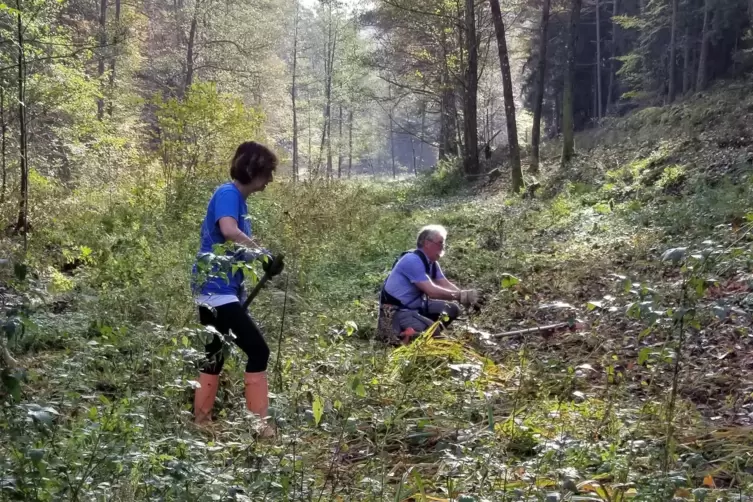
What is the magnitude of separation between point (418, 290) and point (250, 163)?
2369mm

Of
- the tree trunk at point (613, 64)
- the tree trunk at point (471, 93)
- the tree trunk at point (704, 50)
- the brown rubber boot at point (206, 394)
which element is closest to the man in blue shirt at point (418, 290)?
the brown rubber boot at point (206, 394)

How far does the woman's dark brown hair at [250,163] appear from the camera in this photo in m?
3.75

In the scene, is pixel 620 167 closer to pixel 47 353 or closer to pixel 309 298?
pixel 309 298

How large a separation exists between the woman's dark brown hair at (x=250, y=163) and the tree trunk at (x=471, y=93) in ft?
50.7

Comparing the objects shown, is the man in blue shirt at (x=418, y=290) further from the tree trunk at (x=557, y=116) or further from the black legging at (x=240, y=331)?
the tree trunk at (x=557, y=116)

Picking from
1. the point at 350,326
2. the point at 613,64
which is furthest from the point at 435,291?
the point at 613,64

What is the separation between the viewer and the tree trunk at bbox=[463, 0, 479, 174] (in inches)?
706

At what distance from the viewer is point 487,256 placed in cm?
850

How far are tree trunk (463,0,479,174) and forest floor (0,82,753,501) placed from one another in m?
7.44

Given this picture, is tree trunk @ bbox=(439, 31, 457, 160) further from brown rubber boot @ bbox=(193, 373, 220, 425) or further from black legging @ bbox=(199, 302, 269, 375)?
brown rubber boot @ bbox=(193, 373, 220, 425)

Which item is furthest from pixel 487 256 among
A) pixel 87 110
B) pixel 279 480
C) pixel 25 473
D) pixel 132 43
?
pixel 132 43

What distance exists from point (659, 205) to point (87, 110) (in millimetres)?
12540

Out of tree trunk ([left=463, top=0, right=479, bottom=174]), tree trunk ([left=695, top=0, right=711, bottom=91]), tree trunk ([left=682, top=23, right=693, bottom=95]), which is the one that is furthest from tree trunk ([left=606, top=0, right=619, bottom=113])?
tree trunk ([left=463, top=0, right=479, bottom=174])

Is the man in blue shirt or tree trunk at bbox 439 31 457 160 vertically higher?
tree trunk at bbox 439 31 457 160
